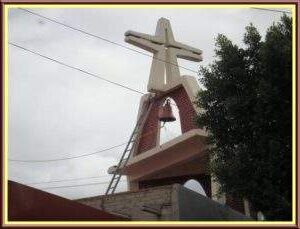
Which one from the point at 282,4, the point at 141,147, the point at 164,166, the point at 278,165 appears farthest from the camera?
the point at 141,147

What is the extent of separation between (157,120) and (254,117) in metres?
9.53

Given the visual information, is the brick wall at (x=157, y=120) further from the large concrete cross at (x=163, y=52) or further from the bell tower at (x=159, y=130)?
the large concrete cross at (x=163, y=52)

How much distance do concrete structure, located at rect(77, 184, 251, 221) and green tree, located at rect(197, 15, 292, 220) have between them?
1.10m

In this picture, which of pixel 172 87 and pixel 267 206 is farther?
pixel 172 87

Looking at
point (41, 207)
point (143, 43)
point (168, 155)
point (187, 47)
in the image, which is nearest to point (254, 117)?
point (41, 207)

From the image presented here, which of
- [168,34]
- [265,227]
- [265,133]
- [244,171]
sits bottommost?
[265,227]

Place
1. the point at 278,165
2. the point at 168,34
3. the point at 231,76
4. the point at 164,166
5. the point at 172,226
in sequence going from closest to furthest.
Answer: the point at 172,226 < the point at 278,165 < the point at 231,76 < the point at 164,166 < the point at 168,34

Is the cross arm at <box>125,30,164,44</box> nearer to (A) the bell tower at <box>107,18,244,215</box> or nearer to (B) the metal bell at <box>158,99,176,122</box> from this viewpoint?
(A) the bell tower at <box>107,18,244,215</box>

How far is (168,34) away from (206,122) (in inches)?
436

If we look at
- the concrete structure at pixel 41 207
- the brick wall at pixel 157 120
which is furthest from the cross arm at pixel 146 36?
the concrete structure at pixel 41 207

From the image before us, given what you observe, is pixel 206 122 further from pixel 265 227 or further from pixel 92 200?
pixel 265 227

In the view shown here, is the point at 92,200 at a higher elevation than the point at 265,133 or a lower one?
lower

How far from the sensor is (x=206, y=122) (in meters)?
14.8

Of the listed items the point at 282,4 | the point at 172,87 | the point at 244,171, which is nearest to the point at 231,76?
the point at 244,171
